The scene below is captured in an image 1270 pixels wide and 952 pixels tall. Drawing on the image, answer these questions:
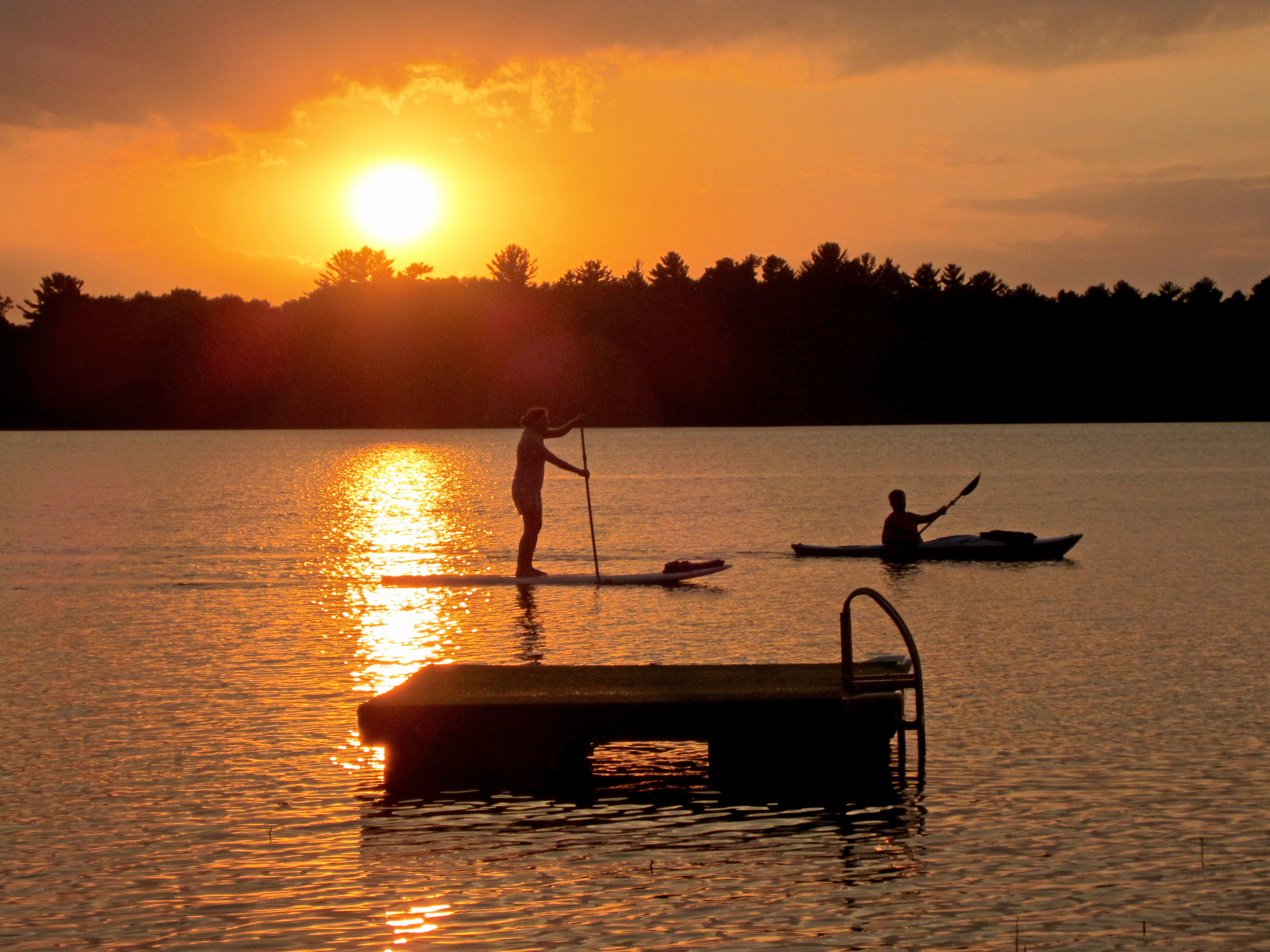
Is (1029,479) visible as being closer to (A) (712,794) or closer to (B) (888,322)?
(A) (712,794)

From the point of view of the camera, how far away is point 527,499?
23.2 m

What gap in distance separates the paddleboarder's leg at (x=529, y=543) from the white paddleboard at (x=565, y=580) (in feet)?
0.47

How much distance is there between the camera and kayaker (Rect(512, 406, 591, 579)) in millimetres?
22531

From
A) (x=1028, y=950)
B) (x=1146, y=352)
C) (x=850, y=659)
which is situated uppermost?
(x=1146, y=352)

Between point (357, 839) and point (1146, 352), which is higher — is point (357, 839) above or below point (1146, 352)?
below

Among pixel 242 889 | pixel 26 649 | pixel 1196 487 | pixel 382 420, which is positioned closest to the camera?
pixel 242 889

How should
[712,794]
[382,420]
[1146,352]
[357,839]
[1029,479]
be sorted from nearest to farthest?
1. [357,839]
2. [712,794]
3. [1029,479]
4. [1146,352]
5. [382,420]

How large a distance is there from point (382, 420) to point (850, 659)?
7396 inches

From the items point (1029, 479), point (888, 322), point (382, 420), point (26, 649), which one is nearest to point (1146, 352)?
point (888, 322)

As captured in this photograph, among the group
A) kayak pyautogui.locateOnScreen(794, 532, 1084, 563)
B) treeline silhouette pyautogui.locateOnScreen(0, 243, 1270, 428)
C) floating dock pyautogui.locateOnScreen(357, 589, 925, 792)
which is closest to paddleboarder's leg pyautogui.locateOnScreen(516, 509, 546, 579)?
kayak pyautogui.locateOnScreen(794, 532, 1084, 563)

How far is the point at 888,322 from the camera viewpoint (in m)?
186

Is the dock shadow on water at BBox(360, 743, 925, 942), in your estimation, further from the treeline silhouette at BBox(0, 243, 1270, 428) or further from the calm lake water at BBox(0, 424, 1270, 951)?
the treeline silhouette at BBox(0, 243, 1270, 428)

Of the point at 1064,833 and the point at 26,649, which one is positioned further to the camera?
the point at 26,649

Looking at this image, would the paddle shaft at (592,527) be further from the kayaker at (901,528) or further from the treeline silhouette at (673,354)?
the treeline silhouette at (673,354)
